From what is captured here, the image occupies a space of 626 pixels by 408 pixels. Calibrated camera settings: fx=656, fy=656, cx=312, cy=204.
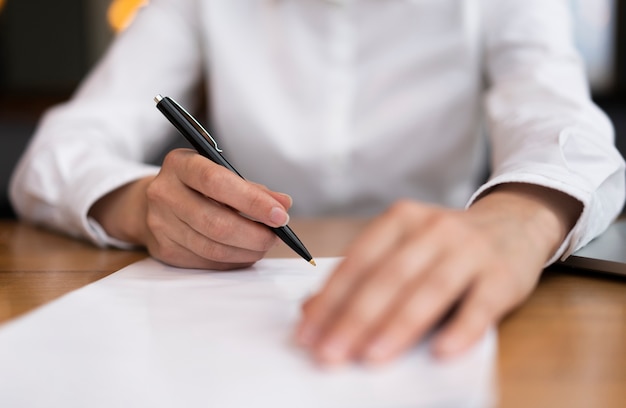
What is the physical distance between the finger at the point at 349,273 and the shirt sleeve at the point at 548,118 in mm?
206

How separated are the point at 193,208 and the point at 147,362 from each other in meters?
0.21

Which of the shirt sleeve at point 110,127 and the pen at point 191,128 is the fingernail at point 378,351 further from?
the shirt sleeve at point 110,127

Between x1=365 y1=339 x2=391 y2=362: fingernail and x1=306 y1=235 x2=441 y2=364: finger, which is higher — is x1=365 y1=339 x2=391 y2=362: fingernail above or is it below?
below

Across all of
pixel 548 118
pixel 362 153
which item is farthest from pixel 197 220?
pixel 362 153

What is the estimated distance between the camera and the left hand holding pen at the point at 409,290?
0.98ft

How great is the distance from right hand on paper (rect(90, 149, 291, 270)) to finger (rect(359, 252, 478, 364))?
16 cm

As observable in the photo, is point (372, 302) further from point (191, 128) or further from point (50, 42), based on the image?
point (50, 42)

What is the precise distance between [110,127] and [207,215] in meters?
0.44

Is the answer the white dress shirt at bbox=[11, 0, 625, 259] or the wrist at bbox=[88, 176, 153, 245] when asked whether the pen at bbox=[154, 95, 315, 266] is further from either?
the white dress shirt at bbox=[11, 0, 625, 259]

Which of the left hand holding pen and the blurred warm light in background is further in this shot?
the blurred warm light in background

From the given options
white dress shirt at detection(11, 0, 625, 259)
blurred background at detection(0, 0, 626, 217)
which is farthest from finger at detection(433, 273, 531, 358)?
blurred background at detection(0, 0, 626, 217)

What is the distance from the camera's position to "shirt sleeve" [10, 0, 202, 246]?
697 mm

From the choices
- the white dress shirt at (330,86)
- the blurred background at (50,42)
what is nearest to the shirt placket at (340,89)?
the white dress shirt at (330,86)

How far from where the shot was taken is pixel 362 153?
3.20 feet
